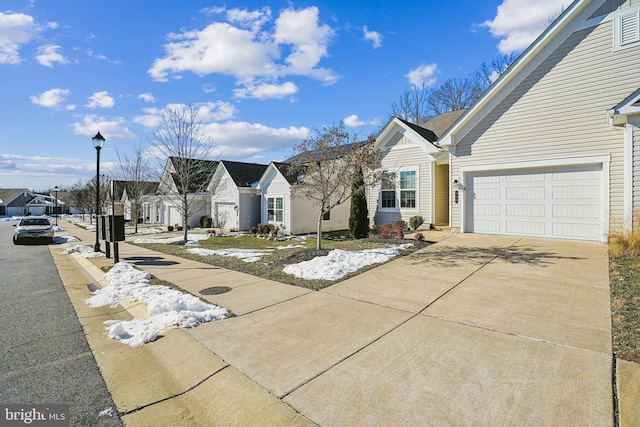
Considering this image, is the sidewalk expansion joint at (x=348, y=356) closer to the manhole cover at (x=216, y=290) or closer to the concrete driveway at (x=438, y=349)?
the concrete driveway at (x=438, y=349)

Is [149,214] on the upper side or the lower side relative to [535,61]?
lower

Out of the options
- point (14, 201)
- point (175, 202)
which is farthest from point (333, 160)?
point (14, 201)

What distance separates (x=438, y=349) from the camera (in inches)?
140

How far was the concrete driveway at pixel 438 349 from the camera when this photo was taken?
2.61 m

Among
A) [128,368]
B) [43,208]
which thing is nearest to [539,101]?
[128,368]

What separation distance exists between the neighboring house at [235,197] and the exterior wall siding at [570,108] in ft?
51.6

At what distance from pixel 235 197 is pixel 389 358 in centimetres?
2030

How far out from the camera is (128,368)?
139 inches

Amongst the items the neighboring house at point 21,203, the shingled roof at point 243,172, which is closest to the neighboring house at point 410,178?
the shingled roof at point 243,172

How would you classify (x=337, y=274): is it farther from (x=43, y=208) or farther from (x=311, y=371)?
(x=43, y=208)

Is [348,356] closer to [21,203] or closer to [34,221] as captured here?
[34,221]

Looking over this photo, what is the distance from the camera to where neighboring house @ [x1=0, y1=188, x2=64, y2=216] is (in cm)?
6460

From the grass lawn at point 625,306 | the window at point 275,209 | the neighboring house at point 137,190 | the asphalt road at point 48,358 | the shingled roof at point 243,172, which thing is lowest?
the asphalt road at point 48,358

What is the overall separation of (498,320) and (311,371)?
8.97ft
